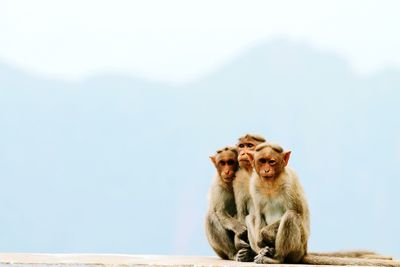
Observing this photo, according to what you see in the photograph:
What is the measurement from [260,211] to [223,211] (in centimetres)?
104

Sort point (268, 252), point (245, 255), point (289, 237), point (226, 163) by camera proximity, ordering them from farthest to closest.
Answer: point (226, 163) < point (245, 255) < point (268, 252) < point (289, 237)

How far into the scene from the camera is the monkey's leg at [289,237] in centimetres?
1395

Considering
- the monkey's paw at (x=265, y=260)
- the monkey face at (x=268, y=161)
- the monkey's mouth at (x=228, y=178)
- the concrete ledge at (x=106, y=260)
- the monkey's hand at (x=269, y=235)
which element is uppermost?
the monkey face at (x=268, y=161)

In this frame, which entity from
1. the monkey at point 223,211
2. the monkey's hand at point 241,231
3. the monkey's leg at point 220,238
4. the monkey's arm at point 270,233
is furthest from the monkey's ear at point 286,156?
the monkey's leg at point 220,238

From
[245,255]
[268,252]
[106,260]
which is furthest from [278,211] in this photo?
[106,260]

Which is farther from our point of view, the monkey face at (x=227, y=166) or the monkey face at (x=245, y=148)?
the monkey face at (x=227, y=166)

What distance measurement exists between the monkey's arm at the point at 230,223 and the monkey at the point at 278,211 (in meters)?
0.49

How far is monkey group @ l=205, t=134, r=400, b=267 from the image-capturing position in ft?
46.1

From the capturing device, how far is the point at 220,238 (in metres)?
15.1

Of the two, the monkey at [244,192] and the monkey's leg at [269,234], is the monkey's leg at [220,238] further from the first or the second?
the monkey's leg at [269,234]

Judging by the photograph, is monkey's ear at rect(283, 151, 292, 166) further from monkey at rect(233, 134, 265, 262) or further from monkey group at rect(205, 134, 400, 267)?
monkey at rect(233, 134, 265, 262)

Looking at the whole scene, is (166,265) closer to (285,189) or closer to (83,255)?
(285,189)

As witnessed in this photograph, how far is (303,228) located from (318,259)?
2.11ft

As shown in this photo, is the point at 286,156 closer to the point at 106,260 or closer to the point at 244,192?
the point at 244,192
